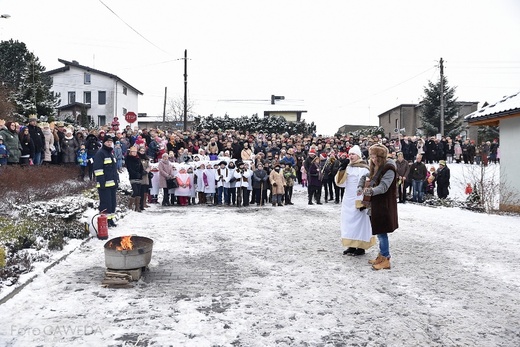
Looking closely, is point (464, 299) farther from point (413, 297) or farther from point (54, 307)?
point (54, 307)

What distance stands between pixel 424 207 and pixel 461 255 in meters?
8.09

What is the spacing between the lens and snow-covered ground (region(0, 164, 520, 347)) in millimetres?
4660

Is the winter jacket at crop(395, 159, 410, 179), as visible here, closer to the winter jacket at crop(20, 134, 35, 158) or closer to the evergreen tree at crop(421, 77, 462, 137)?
the winter jacket at crop(20, 134, 35, 158)

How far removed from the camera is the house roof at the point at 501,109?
14328 millimetres

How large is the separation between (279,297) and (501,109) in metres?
13.0

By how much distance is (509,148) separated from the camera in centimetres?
1523

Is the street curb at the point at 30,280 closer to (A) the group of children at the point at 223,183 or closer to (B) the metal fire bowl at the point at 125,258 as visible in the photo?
(B) the metal fire bowl at the point at 125,258

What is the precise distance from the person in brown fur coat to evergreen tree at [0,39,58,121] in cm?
2609

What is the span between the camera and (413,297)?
5961 millimetres

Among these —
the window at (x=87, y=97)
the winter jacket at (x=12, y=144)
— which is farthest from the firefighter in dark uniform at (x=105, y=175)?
the window at (x=87, y=97)

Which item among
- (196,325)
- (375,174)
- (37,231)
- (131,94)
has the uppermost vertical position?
(131,94)

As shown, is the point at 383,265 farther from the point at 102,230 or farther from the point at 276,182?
the point at 276,182

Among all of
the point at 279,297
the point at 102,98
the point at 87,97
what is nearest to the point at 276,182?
the point at 279,297

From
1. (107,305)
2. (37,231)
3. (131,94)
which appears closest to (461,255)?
(107,305)
